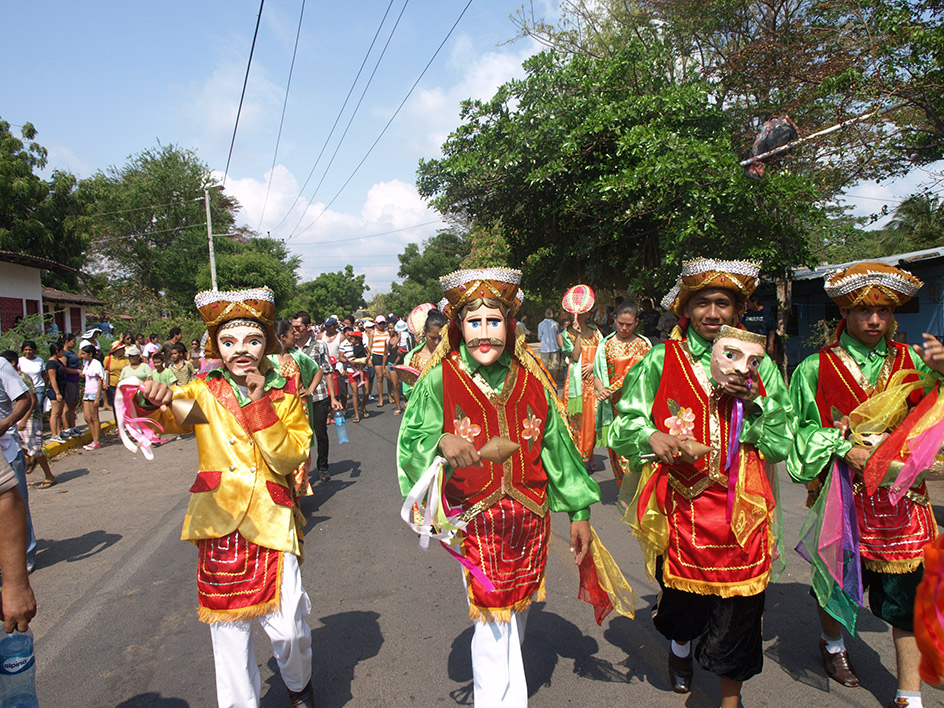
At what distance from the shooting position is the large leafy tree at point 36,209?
813 inches

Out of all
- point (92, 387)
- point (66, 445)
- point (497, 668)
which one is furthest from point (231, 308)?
point (66, 445)

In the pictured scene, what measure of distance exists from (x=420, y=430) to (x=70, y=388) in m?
11.3

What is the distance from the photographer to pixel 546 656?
3.63m

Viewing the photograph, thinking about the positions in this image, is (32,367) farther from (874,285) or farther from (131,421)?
(874,285)

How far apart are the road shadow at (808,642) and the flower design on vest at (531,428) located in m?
1.96

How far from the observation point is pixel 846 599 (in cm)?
317

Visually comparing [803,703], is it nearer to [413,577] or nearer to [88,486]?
[413,577]

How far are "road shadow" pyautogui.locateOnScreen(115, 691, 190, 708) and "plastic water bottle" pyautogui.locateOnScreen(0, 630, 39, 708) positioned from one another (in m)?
1.32

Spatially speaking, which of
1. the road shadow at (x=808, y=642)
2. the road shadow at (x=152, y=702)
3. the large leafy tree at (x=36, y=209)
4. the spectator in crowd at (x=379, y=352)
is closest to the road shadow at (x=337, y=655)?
the road shadow at (x=152, y=702)

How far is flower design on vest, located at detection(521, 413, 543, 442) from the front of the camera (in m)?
2.87

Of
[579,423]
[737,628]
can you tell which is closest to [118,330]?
[579,423]

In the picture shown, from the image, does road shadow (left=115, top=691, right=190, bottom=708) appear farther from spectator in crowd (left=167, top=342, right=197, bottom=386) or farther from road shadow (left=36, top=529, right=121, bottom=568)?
spectator in crowd (left=167, top=342, right=197, bottom=386)

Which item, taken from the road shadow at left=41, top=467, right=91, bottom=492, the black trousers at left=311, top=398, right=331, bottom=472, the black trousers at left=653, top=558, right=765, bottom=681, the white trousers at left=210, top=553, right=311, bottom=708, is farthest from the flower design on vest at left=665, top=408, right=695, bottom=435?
the road shadow at left=41, top=467, right=91, bottom=492

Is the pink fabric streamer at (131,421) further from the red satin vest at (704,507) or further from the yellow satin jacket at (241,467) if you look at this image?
the red satin vest at (704,507)
